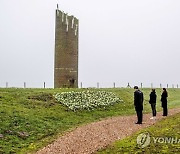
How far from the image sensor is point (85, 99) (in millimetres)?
31953

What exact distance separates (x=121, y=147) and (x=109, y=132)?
4.65 meters

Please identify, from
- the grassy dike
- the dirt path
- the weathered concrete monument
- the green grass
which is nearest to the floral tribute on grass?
the grassy dike

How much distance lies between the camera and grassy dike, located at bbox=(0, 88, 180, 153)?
750 inches

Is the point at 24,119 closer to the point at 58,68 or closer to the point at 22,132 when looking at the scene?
the point at 22,132

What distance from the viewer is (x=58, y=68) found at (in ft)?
141

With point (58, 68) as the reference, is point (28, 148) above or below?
below

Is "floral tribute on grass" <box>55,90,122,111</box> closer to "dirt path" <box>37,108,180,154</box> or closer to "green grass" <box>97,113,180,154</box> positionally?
"dirt path" <box>37,108,180,154</box>

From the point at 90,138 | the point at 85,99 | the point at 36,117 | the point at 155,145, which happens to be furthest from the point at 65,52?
the point at 155,145

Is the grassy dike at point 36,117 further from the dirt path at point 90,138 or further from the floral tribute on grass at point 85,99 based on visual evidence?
Answer: the dirt path at point 90,138

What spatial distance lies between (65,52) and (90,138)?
2521 cm

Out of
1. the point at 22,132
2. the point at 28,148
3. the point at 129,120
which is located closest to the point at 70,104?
the point at 129,120

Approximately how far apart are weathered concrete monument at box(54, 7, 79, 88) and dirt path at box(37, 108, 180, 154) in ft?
A: 67.7

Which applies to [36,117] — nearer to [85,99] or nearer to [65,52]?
[85,99]

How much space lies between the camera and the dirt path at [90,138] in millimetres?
16328
